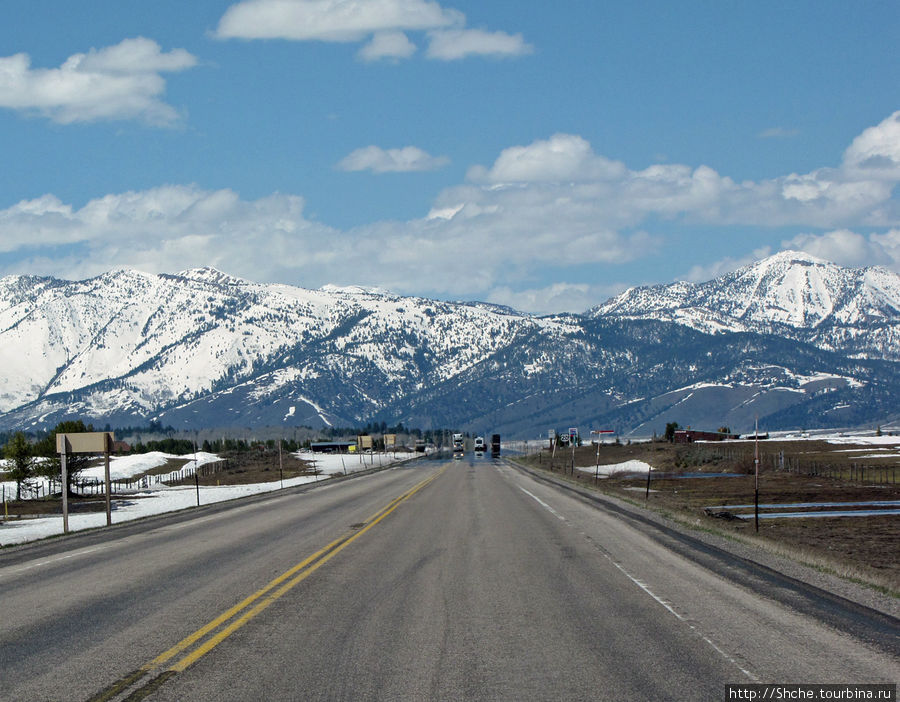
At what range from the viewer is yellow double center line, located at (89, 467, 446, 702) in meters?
9.64

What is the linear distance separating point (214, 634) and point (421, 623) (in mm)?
2527

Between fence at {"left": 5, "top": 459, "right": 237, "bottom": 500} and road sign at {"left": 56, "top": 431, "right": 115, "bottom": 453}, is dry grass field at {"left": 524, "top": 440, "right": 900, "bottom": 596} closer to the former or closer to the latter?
road sign at {"left": 56, "top": 431, "right": 115, "bottom": 453}

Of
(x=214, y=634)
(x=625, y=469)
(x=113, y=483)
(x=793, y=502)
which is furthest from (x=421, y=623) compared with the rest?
(x=113, y=483)

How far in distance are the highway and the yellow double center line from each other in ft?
0.13

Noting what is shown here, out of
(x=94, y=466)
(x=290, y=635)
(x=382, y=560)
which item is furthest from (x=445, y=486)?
(x=94, y=466)

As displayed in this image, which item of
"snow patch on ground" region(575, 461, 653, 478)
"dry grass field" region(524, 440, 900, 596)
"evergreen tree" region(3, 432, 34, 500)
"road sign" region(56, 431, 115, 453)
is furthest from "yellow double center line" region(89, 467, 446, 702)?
"snow patch on ground" region(575, 461, 653, 478)

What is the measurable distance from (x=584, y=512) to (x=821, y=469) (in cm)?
4822

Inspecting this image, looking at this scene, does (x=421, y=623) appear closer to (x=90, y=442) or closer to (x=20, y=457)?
(x=90, y=442)

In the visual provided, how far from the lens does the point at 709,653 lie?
10.9 metres

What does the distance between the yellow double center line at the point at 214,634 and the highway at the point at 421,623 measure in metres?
0.04

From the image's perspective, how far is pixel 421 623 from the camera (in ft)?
41.7

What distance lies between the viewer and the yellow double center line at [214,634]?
9641mm

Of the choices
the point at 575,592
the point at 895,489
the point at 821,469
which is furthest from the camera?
the point at 821,469

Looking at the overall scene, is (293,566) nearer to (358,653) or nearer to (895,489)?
(358,653)
